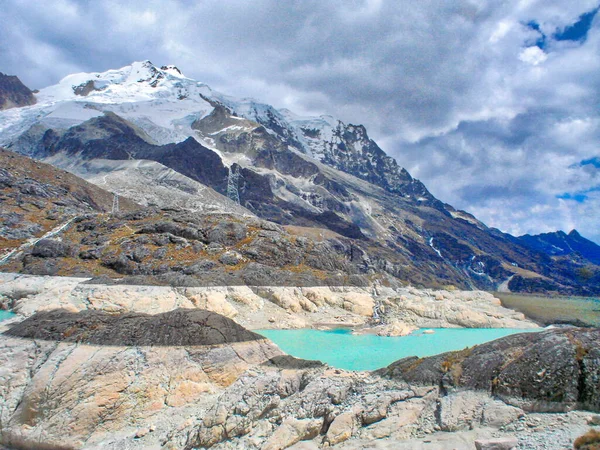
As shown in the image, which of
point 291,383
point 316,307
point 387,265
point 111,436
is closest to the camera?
point 111,436

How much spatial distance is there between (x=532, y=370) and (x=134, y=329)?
52.5 feet

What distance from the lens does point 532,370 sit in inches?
482

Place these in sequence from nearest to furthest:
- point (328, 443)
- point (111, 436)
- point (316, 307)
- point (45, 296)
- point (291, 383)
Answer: point (328, 443)
point (111, 436)
point (291, 383)
point (45, 296)
point (316, 307)

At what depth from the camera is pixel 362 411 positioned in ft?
44.5

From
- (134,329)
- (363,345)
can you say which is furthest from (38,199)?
(134,329)

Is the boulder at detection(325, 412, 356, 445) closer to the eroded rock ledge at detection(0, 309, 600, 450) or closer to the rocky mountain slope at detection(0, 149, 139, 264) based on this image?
the eroded rock ledge at detection(0, 309, 600, 450)

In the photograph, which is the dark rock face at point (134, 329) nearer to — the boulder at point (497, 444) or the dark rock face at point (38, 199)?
the boulder at point (497, 444)

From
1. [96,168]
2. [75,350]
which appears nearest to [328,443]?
[75,350]

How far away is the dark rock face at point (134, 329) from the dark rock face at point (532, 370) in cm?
867

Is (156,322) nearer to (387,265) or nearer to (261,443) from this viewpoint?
(261,443)

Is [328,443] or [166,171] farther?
[166,171]

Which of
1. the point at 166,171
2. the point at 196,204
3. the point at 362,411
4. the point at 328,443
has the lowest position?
the point at 328,443

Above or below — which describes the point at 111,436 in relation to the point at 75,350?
below

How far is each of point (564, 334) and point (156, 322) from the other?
1675 centimetres
